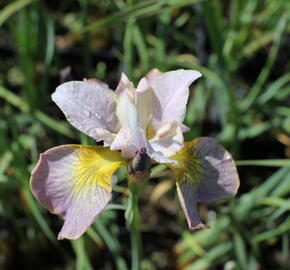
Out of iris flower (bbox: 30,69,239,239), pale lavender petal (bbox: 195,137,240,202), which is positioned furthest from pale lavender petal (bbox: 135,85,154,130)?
pale lavender petal (bbox: 195,137,240,202)

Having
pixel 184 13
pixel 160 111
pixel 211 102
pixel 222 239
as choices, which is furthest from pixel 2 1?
pixel 222 239

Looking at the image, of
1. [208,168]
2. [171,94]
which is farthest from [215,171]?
[171,94]

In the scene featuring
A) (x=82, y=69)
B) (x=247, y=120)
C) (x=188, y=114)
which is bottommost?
(x=247, y=120)

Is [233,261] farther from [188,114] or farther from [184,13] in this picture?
[184,13]

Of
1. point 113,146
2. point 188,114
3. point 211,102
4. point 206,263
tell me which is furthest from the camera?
point 211,102

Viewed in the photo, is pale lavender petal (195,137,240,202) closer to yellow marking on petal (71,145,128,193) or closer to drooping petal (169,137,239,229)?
drooping petal (169,137,239,229)

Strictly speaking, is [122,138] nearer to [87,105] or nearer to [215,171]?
[87,105]

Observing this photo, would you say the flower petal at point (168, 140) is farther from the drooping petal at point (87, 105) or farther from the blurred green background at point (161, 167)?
the blurred green background at point (161, 167)
